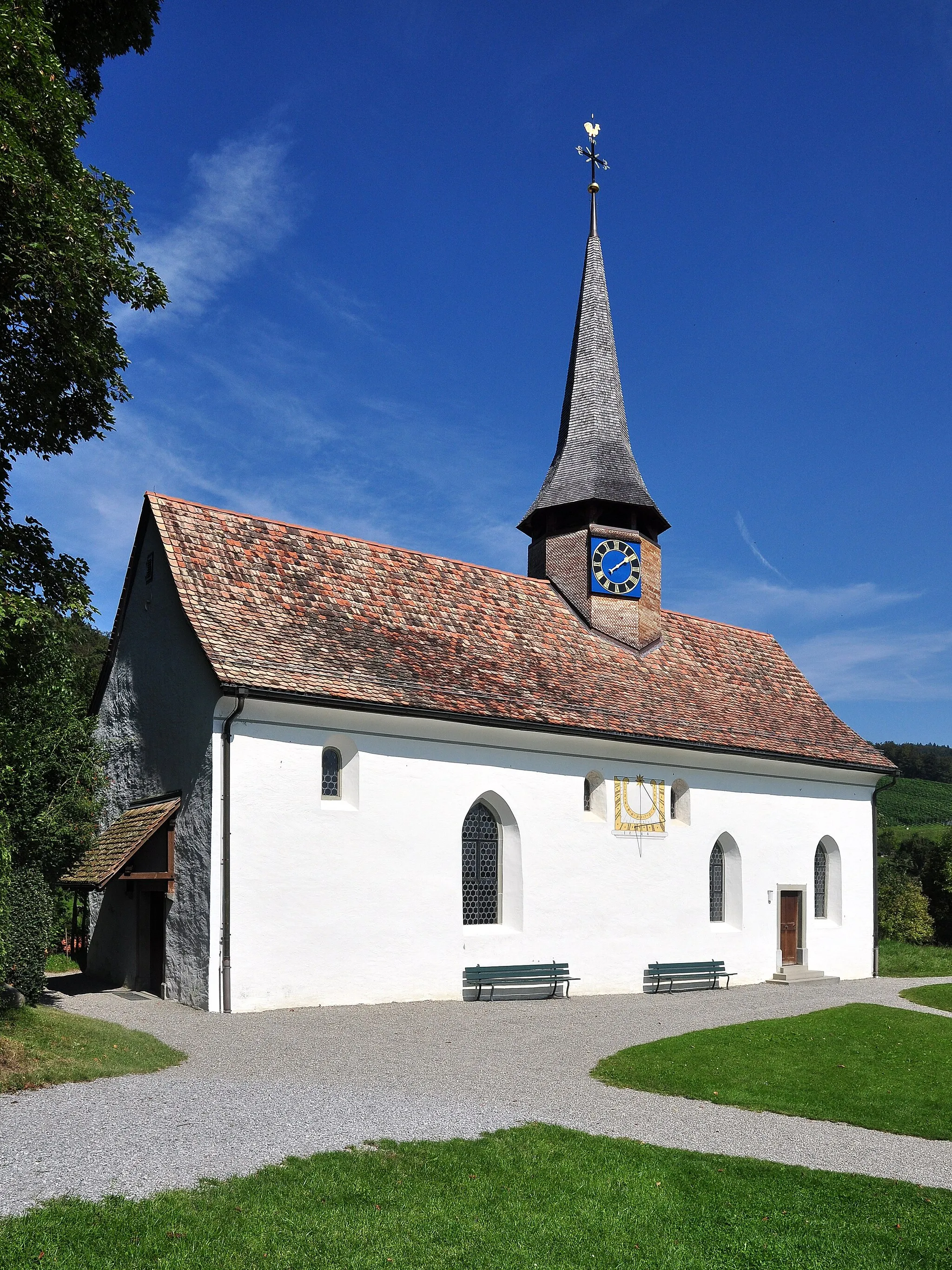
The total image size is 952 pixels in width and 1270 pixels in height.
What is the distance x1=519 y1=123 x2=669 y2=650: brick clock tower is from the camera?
27.4m

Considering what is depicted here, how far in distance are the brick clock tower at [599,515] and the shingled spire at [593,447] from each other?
3cm

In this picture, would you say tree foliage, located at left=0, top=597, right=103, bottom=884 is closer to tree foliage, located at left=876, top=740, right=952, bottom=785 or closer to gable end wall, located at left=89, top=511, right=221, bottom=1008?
gable end wall, located at left=89, top=511, right=221, bottom=1008

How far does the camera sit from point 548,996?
21141 mm

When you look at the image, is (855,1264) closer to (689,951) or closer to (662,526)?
(689,951)

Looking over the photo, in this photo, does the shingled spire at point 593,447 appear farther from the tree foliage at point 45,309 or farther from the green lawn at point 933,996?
the tree foliage at point 45,309

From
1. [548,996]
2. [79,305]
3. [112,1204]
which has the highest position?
[79,305]

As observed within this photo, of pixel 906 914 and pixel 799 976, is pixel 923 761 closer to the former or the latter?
pixel 906 914

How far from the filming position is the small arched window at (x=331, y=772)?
760 inches

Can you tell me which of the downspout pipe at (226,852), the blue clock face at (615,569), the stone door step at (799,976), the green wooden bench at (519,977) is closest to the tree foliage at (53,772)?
the downspout pipe at (226,852)

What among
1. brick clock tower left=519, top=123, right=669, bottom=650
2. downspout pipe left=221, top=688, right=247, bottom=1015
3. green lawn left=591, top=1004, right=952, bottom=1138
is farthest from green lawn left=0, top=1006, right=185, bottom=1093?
brick clock tower left=519, top=123, right=669, bottom=650

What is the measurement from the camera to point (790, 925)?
26953mm

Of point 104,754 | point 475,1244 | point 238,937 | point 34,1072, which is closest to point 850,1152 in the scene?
point 475,1244

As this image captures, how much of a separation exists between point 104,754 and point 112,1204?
44.2 feet

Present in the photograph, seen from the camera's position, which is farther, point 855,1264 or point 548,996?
point 548,996
